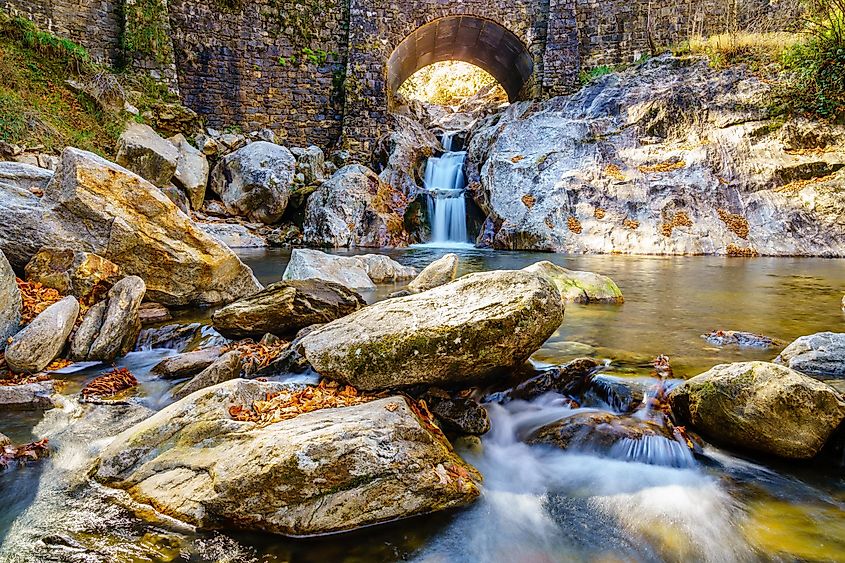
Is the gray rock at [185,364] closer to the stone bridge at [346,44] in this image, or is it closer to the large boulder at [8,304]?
the large boulder at [8,304]

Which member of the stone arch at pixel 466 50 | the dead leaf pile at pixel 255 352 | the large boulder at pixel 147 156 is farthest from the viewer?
the stone arch at pixel 466 50

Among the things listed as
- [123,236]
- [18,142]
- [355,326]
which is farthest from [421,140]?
[355,326]

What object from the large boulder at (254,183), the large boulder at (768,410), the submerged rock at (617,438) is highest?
the large boulder at (254,183)

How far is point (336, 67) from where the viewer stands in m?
16.1

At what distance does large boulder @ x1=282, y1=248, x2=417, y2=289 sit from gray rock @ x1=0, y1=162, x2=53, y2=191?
2608 millimetres

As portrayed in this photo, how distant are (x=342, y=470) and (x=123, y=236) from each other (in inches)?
155

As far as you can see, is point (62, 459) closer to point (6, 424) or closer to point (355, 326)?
point (6, 424)

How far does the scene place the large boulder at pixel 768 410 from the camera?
7.09ft

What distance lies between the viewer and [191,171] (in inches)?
499

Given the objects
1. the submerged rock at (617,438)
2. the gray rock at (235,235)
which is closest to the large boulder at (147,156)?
the gray rock at (235,235)

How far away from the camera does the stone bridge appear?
15164 millimetres

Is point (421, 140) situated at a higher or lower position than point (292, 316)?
higher

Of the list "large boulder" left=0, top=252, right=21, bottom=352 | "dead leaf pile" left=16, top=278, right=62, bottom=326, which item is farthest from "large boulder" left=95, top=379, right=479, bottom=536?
"dead leaf pile" left=16, top=278, right=62, bottom=326

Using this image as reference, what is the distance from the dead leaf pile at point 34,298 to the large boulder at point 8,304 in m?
0.09
